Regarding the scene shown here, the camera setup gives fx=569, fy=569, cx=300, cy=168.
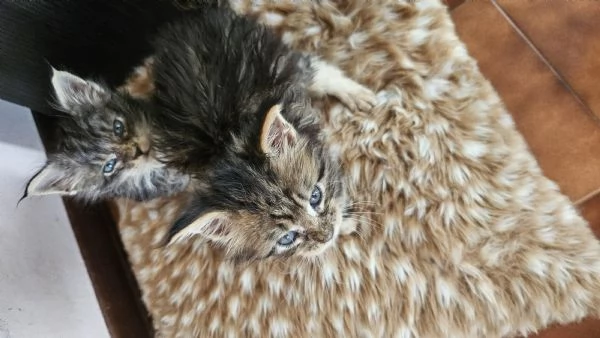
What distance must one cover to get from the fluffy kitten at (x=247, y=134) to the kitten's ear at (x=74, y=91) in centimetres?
16

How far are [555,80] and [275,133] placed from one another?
0.79m

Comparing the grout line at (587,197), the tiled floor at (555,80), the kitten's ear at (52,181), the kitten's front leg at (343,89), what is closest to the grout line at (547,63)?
the tiled floor at (555,80)

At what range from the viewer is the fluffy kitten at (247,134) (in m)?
1.14

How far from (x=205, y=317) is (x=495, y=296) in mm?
675

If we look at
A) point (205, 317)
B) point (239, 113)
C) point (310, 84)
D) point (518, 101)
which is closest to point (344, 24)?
point (310, 84)

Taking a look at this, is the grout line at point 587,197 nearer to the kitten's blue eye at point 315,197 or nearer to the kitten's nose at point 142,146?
the kitten's blue eye at point 315,197

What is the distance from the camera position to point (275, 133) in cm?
110

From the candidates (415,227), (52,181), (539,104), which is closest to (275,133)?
(415,227)

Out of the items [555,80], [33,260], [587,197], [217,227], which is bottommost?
[33,260]

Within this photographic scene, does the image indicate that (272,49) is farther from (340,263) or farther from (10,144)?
(10,144)

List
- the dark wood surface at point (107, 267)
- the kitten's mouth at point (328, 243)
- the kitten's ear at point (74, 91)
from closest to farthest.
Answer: the kitten's mouth at point (328, 243) → the kitten's ear at point (74, 91) → the dark wood surface at point (107, 267)

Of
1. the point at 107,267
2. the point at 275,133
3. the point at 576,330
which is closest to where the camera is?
the point at 275,133

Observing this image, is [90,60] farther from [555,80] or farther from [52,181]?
[555,80]

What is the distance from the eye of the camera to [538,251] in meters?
1.20
